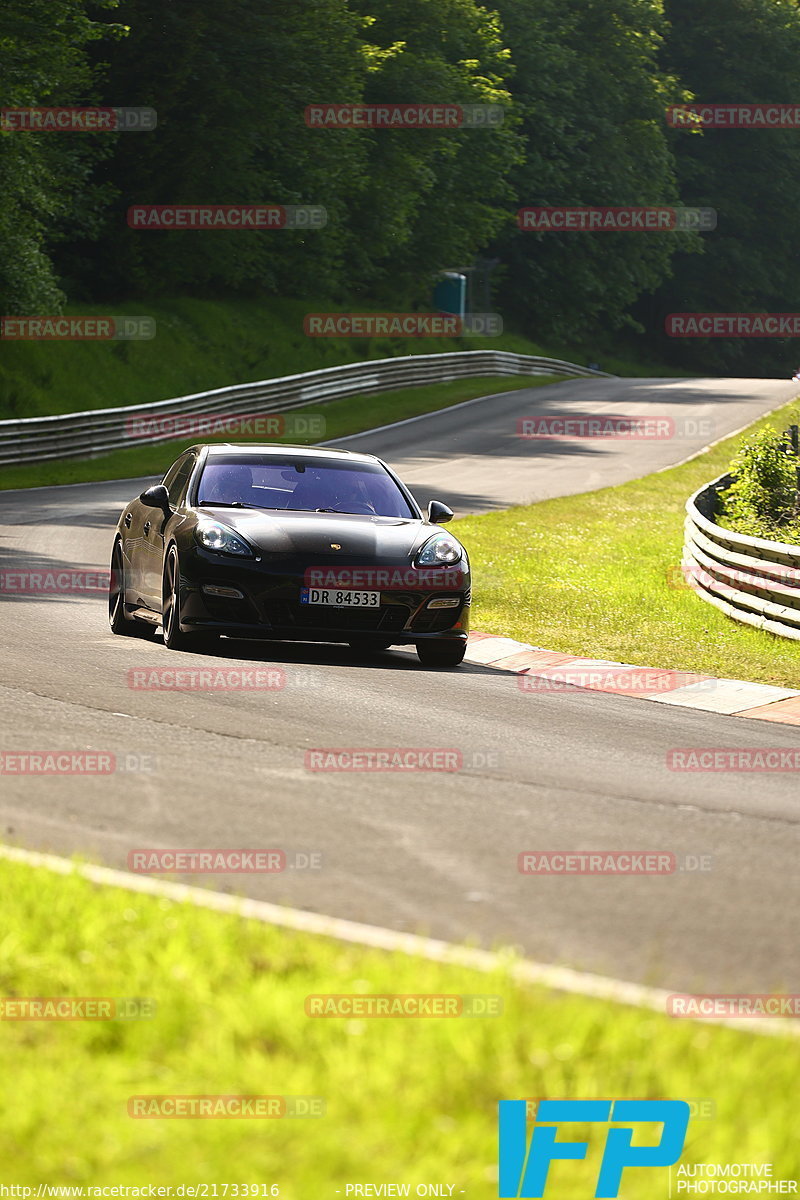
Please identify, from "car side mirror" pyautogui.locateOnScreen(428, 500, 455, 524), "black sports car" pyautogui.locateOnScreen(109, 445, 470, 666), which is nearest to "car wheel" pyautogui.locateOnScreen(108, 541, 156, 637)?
"black sports car" pyautogui.locateOnScreen(109, 445, 470, 666)

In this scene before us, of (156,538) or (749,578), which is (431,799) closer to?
(156,538)

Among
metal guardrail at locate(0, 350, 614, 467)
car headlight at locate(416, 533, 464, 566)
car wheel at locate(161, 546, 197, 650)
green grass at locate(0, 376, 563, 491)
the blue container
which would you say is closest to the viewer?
car wheel at locate(161, 546, 197, 650)

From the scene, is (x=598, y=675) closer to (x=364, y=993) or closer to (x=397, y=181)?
(x=364, y=993)

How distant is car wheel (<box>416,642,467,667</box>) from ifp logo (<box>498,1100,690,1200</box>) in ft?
29.4

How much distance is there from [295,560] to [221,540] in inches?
23.4

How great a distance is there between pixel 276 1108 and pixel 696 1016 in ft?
4.32

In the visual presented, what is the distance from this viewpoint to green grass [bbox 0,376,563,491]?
32.8 meters

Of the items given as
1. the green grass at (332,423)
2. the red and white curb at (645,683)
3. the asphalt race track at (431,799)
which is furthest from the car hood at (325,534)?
the green grass at (332,423)

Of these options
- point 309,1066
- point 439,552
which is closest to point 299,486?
point 439,552

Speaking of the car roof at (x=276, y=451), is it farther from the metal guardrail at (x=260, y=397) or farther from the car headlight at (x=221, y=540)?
the metal guardrail at (x=260, y=397)

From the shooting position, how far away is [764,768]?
9.03 metres

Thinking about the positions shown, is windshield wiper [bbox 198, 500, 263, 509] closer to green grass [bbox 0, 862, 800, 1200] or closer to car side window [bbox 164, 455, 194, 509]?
car side window [bbox 164, 455, 194, 509]

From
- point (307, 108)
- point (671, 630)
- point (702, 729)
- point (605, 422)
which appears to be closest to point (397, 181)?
point (307, 108)

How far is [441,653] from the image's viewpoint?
41.7 feet
